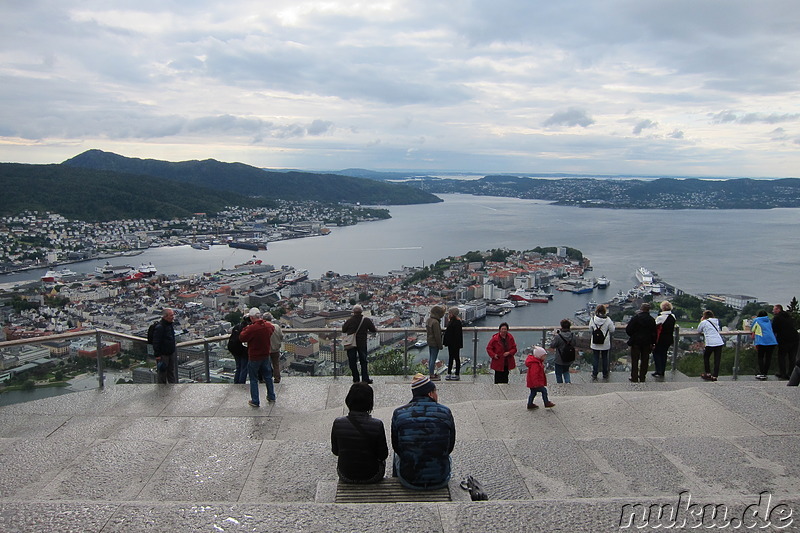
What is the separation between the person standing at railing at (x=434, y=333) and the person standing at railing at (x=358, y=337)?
0.65m

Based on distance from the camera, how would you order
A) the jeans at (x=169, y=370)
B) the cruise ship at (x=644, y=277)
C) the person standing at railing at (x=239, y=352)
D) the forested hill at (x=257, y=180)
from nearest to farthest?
the jeans at (x=169, y=370)
the person standing at railing at (x=239, y=352)
the cruise ship at (x=644, y=277)
the forested hill at (x=257, y=180)

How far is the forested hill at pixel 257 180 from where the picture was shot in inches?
5172

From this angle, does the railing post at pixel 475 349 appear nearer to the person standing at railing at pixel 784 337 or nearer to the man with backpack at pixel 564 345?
the man with backpack at pixel 564 345

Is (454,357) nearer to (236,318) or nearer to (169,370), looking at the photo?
(169,370)

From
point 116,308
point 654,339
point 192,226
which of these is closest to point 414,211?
point 192,226

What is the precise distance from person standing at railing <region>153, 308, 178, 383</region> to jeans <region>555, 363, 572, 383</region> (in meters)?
4.47

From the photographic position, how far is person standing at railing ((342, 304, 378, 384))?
22.5ft

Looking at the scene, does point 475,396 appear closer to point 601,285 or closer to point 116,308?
point 116,308

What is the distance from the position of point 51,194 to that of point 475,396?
8486 centimetres

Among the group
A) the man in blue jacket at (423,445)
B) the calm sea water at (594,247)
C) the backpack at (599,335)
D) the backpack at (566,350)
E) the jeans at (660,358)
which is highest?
the man in blue jacket at (423,445)

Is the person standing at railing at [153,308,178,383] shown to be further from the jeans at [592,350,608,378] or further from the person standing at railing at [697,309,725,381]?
the person standing at railing at [697,309,725,381]

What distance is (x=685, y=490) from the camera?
3646mm

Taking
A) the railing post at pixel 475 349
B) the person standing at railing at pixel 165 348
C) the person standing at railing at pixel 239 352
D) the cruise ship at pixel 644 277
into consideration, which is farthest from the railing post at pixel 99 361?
the cruise ship at pixel 644 277

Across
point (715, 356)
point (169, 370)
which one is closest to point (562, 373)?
point (715, 356)
